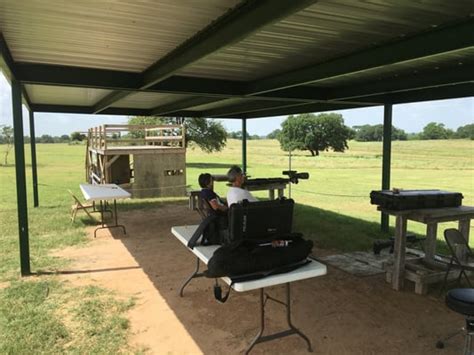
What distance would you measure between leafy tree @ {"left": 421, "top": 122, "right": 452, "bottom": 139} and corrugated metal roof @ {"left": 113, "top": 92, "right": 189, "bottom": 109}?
41.0 meters

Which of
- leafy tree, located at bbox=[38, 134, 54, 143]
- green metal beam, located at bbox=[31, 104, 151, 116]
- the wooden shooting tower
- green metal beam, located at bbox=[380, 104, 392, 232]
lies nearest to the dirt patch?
green metal beam, located at bbox=[380, 104, 392, 232]

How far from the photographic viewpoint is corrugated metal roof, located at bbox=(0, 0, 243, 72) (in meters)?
2.99

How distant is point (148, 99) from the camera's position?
909 centimetres

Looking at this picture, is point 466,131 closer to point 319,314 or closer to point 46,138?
point 319,314

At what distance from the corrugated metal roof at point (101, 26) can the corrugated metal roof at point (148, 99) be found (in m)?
3.54

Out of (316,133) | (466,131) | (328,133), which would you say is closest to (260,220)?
(466,131)

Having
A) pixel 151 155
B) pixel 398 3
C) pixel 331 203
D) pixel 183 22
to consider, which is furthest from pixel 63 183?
pixel 398 3

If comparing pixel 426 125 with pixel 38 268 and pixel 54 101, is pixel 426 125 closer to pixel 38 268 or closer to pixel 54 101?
pixel 54 101

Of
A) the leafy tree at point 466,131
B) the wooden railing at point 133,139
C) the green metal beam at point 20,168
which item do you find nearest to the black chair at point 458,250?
the green metal beam at point 20,168

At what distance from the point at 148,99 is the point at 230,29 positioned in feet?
20.5

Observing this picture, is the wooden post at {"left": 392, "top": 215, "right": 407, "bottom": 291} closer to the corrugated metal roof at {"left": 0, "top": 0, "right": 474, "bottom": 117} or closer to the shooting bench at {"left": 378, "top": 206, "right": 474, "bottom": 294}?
the shooting bench at {"left": 378, "top": 206, "right": 474, "bottom": 294}

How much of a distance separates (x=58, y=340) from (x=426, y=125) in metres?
51.8

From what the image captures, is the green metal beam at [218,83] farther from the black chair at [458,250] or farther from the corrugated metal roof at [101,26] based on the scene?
the black chair at [458,250]

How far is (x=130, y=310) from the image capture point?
14.0ft
